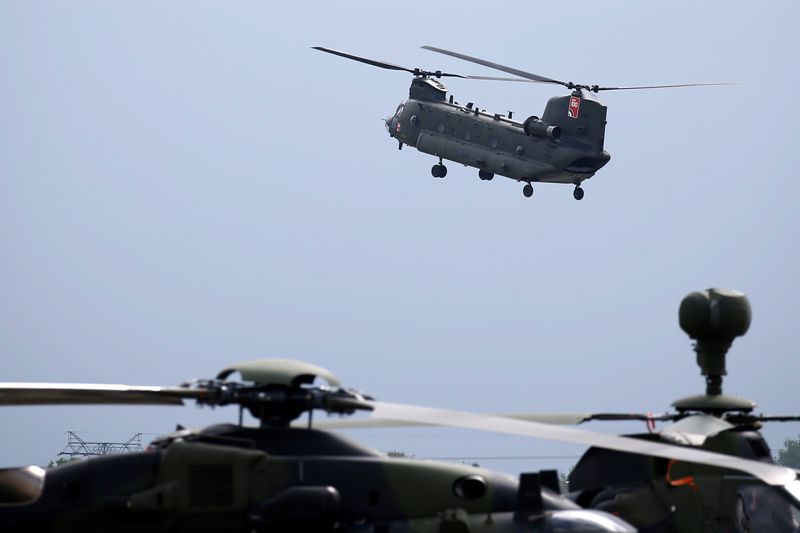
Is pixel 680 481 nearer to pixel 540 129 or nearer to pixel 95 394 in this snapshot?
pixel 95 394

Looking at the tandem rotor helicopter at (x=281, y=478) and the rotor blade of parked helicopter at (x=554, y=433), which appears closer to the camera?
the rotor blade of parked helicopter at (x=554, y=433)

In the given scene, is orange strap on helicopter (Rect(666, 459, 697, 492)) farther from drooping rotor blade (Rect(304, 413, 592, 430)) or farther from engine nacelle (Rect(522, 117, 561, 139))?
engine nacelle (Rect(522, 117, 561, 139))

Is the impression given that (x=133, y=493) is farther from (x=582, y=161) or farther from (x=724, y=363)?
(x=582, y=161)

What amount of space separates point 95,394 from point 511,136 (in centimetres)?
5423

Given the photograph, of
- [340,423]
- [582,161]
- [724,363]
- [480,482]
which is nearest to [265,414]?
[480,482]

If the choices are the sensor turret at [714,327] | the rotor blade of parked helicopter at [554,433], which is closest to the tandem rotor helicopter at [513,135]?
the sensor turret at [714,327]

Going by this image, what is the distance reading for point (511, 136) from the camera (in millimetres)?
63781

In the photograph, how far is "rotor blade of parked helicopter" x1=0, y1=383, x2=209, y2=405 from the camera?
10.4m

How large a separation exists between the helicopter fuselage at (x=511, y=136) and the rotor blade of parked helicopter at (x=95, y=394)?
5350cm

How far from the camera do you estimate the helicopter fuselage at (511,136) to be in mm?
63250

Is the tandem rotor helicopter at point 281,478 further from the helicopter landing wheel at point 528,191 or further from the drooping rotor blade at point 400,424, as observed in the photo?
the helicopter landing wheel at point 528,191

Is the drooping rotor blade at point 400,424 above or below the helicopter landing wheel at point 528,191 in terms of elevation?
below

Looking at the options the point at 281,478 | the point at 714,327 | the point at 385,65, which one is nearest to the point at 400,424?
the point at 281,478

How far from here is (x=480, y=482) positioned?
11.0 meters
